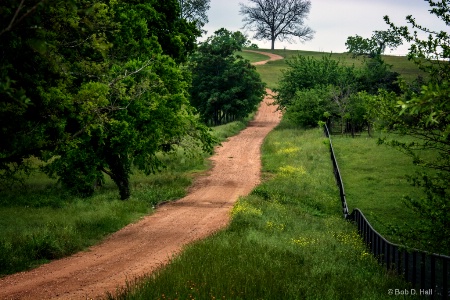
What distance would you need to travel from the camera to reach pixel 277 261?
11.1 metres

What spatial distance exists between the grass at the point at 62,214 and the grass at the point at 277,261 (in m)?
4.47

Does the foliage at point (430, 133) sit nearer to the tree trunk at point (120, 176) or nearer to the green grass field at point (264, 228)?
the green grass field at point (264, 228)

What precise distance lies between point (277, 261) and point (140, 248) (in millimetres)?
5682

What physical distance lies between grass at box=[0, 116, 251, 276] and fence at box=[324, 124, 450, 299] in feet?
29.5

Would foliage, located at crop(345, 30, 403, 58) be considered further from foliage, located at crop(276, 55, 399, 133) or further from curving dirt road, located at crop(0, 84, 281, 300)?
curving dirt road, located at crop(0, 84, 281, 300)

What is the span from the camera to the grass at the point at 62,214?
14344mm

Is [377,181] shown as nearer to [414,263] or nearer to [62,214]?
[62,214]

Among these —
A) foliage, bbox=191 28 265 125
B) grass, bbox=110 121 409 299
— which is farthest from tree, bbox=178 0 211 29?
grass, bbox=110 121 409 299

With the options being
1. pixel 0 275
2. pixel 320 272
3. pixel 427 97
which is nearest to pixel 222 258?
pixel 320 272

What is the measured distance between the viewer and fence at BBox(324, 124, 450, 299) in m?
9.24

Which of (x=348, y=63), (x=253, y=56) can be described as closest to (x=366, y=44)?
(x=348, y=63)

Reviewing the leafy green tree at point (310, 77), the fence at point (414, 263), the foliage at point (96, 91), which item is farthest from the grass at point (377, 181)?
the leafy green tree at point (310, 77)

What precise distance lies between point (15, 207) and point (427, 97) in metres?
19.9

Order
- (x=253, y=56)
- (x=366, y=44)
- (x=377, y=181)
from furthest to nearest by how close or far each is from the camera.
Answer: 1. (x=253, y=56)
2. (x=366, y=44)
3. (x=377, y=181)
